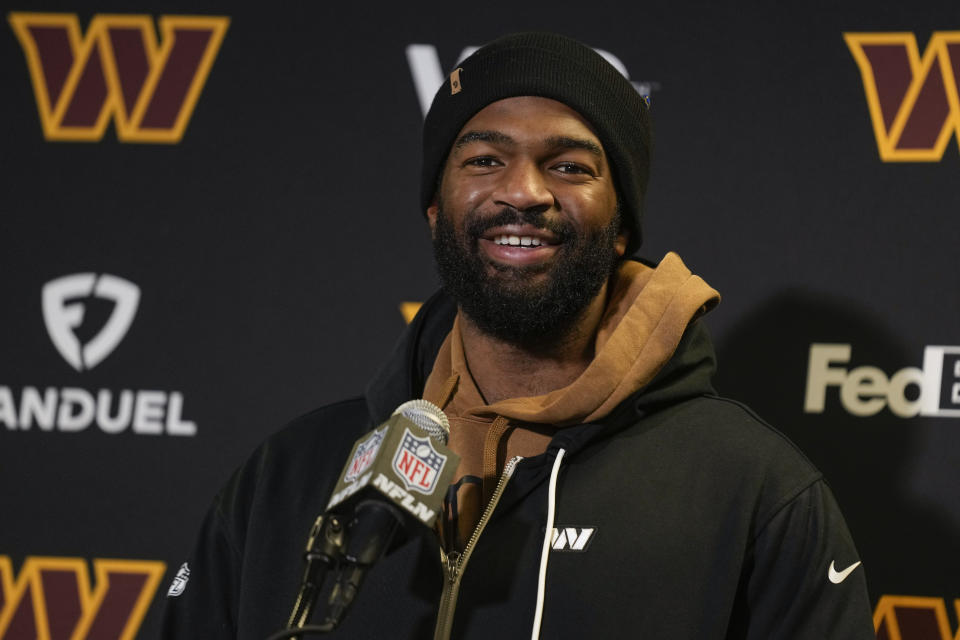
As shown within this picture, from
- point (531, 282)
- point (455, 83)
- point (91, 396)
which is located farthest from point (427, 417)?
point (91, 396)

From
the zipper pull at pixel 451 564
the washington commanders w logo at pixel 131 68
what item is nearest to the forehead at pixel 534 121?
the zipper pull at pixel 451 564

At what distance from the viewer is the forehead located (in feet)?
4.28

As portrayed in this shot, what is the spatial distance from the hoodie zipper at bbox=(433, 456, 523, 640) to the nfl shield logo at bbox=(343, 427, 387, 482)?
24 centimetres

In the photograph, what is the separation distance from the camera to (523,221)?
1.27 meters

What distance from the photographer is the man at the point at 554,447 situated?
3.75 ft

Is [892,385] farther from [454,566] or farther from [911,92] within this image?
[454,566]

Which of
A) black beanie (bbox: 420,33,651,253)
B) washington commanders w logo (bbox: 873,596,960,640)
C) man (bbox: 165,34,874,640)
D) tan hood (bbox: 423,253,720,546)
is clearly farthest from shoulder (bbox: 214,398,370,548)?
washington commanders w logo (bbox: 873,596,960,640)

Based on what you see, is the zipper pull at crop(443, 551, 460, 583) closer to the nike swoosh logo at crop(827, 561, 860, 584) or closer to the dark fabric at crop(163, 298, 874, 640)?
the dark fabric at crop(163, 298, 874, 640)

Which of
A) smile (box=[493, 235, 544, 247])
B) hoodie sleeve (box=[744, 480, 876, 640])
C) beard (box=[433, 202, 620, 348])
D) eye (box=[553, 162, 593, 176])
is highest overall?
eye (box=[553, 162, 593, 176])

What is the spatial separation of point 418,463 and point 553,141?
525 mm

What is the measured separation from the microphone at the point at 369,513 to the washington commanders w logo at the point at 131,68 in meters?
1.15

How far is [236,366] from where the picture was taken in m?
1.85

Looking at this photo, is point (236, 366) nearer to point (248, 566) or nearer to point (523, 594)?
point (248, 566)

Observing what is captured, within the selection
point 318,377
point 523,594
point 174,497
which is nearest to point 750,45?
point 318,377
